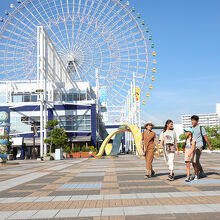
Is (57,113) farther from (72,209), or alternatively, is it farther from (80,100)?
(72,209)

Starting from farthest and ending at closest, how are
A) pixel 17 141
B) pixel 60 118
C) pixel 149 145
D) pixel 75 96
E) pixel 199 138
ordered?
pixel 75 96 < pixel 60 118 < pixel 17 141 < pixel 149 145 < pixel 199 138

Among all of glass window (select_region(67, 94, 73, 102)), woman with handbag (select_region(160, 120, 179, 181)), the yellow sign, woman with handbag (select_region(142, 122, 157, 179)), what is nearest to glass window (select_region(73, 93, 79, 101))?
glass window (select_region(67, 94, 73, 102))

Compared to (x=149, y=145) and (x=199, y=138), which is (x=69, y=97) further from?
(x=199, y=138)

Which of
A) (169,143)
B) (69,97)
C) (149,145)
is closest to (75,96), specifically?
(69,97)

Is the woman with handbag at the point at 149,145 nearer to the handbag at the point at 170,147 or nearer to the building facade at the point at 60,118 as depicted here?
the handbag at the point at 170,147

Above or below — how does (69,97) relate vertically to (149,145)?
above

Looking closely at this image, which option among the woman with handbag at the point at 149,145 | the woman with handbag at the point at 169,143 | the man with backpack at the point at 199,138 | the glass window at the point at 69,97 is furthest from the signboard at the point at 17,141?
the man with backpack at the point at 199,138

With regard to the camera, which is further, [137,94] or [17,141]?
[17,141]

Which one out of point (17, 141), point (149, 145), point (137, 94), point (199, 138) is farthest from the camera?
point (17, 141)

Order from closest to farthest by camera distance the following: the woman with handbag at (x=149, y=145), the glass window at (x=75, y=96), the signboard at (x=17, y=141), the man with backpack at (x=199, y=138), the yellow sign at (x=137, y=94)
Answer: the man with backpack at (x=199, y=138) → the woman with handbag at (x=149, y=145) → the yellow sign at (x=137, y=94) → the signboard at (x=17, y=141) → the glass window at (x=75, y=96)

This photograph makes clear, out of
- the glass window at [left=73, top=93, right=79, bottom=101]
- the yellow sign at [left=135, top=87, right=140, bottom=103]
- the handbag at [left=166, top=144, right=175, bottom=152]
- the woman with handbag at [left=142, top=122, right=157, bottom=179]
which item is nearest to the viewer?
the handbag at [left=166, top=144, right=175, bottom=152]

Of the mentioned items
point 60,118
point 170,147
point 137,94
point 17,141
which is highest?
point 137,94

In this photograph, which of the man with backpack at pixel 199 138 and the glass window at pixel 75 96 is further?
the glass window at pixel 75 96

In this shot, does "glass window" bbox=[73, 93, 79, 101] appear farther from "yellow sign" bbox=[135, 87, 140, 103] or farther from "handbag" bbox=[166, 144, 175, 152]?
"handbag" bbox=[166, 144, 175, 152]
